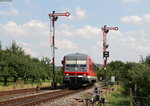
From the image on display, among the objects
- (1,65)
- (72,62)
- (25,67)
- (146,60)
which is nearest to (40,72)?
(25,67)

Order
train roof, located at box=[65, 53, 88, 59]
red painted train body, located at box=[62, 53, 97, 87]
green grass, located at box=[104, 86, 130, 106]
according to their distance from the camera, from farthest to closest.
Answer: train roof, located at box=[65, 53, 88, 59] → red painted train body, located at box=[62, 53, 97, 87] → green grass, located at box=[104, 86, 130, 106]

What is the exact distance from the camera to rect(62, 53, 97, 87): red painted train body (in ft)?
101

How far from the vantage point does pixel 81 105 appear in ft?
58.1

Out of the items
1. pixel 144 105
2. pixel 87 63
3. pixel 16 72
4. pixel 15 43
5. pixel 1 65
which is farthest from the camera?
pixel 15 43

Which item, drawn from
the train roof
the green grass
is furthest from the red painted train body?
the green grass

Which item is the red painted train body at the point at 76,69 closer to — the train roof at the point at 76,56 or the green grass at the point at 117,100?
the train roof at the point at 76,56

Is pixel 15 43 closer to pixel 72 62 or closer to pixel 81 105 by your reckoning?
pixel 72 62

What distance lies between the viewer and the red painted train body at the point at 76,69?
3072cm

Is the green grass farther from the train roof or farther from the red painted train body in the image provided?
the train roof

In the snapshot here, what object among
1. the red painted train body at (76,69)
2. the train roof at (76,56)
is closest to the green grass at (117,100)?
the red painted train body at (76,69)

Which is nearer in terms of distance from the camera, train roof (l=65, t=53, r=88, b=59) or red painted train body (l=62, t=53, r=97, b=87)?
red painted train body (l=62, t=53, r=97, b=87)

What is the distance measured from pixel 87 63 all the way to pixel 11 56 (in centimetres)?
1924

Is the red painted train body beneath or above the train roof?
beneath

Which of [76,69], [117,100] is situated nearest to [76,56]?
[76,69]
